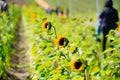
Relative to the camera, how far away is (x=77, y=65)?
3701mm

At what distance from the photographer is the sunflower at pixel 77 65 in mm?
3660

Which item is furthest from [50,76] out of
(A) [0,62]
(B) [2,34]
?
(B) [2,34]

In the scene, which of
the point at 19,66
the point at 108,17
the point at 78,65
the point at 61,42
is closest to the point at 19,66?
the point at 19,66

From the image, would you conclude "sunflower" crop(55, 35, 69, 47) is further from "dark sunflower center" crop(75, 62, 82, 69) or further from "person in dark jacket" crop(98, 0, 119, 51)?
"person in dark jacket" crop(98, 0, 119, 51)

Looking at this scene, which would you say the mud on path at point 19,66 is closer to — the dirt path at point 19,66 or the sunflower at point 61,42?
the dirt path at point 19,66

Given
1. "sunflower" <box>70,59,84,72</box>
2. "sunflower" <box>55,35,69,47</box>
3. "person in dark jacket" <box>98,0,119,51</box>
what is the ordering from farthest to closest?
"person in dark jacket" <box>98,0,119,51</box> → "sunflower" <box>55,35,69,47</box> → "sunflower" <box>70,59,84,72</box>

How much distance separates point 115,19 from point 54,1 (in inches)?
815

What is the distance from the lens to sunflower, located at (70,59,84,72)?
12.0 ft

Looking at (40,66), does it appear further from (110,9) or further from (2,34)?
(110,9)

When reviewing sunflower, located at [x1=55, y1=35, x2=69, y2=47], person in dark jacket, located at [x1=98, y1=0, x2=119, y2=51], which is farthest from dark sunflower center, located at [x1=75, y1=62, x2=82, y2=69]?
person in dark jacket, located at [x1=98, y1=0, x2=119, y2=51]

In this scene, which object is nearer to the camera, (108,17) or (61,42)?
(61,42)

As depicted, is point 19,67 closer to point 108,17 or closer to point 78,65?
point 108,17

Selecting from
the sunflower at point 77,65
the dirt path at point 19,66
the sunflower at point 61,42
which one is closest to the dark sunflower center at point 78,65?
the sunflower at point 77,65

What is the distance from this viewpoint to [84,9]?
26.6 m
